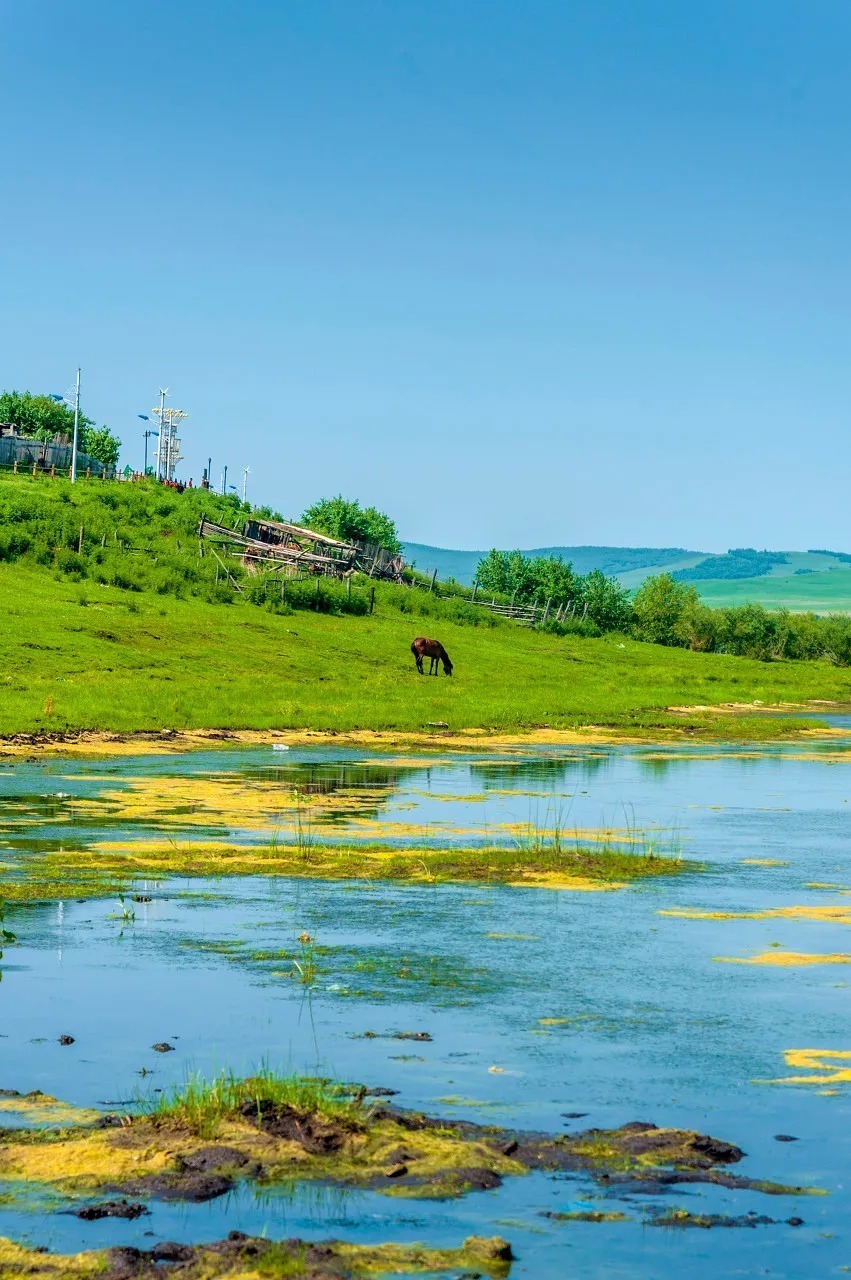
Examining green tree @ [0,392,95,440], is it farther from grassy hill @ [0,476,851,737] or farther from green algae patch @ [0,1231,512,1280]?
green algae patch @ [0,1231,512,1280]

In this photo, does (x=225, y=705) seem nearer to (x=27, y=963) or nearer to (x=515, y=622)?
(x=27, y=963)

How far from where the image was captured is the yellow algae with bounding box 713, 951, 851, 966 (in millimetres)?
15688

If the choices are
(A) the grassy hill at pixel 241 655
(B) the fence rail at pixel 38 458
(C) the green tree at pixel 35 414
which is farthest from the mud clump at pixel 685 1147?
(C) the green tree at pixel 35 414

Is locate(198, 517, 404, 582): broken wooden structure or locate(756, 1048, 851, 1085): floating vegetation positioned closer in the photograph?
Result: locate(756, 1048, 851, 1085): floating vegetation

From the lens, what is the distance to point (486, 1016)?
43.7 ft

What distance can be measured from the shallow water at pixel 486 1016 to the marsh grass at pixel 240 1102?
482mm

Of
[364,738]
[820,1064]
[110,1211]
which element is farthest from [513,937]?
[364,738]

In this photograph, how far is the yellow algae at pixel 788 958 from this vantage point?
15.7 meters

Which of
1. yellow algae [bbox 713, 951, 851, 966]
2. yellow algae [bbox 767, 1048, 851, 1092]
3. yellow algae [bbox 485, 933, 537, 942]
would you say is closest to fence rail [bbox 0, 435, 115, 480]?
yellow algae [bbox 485, 933, 537, 942]

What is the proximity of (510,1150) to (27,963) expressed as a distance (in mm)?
6557

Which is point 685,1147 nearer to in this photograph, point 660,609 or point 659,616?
point 659,616

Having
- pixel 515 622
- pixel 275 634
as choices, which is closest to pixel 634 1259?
pixel 275 634

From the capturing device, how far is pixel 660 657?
95312mm

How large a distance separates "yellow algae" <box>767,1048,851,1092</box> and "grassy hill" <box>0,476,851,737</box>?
27.1 meters
